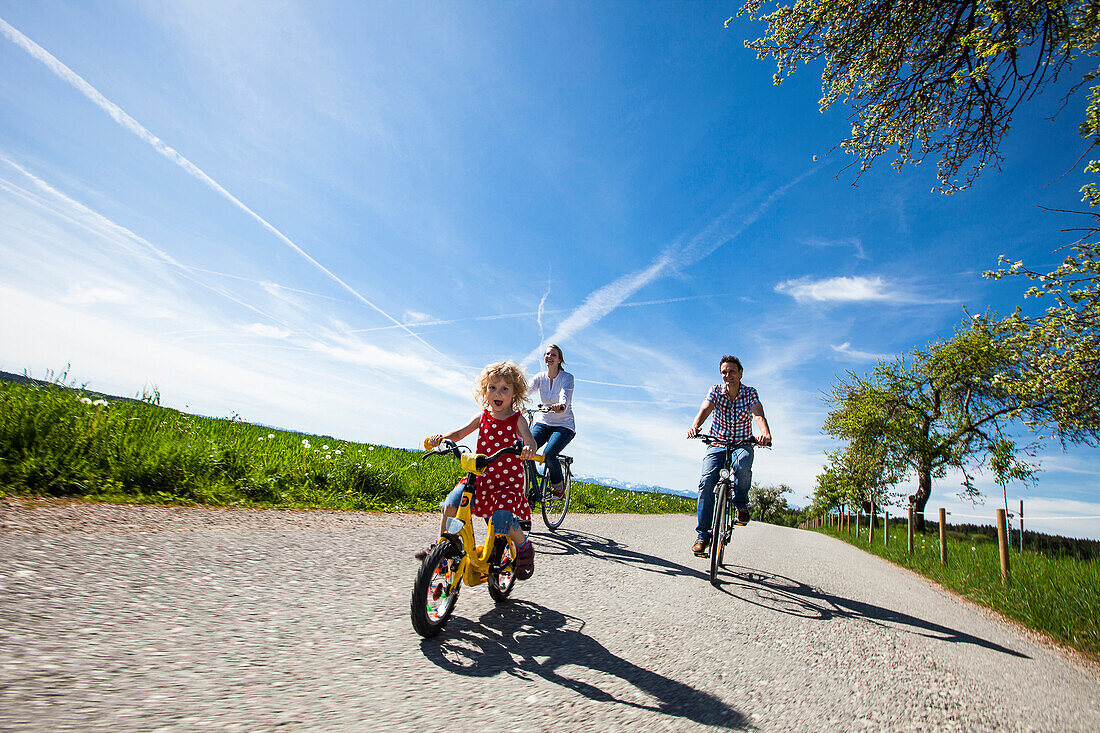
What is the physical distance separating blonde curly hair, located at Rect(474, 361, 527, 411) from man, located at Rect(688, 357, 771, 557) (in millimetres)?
2865

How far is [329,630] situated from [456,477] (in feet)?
23.7

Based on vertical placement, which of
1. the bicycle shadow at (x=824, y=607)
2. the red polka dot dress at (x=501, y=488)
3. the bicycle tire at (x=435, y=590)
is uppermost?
the red polka dot dress at (x=501, y=488)

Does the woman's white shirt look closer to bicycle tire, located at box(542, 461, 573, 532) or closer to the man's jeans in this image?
bicycle tire, located at box(542, 461, 573, 532)

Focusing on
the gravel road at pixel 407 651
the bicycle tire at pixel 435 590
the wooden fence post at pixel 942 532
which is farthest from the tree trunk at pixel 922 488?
the bicycle tire at pixel 435 590

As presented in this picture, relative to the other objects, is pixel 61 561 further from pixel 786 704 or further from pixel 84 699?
pixel 786 704

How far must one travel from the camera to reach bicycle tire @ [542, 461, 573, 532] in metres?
7.25

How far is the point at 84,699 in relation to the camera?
5.23 feet

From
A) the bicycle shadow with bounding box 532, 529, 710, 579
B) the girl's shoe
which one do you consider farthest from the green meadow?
the girl's shoe

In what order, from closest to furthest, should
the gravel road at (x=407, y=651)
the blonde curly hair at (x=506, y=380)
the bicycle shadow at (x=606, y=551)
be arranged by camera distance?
1. the gravel road at (x=407, y=651)
2. the blonde curly hair at (x=506, y=380)
3. the bicycle shadow at (x=606, y=551)

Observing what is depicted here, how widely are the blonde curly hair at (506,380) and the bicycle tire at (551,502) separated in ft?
11.7

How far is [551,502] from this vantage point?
24.9 ft

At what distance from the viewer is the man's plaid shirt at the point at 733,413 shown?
5.87 m

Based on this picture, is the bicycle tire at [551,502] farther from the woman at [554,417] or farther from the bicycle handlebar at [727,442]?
the bicycle handlebar at [727,442]

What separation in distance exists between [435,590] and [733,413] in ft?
14.3
